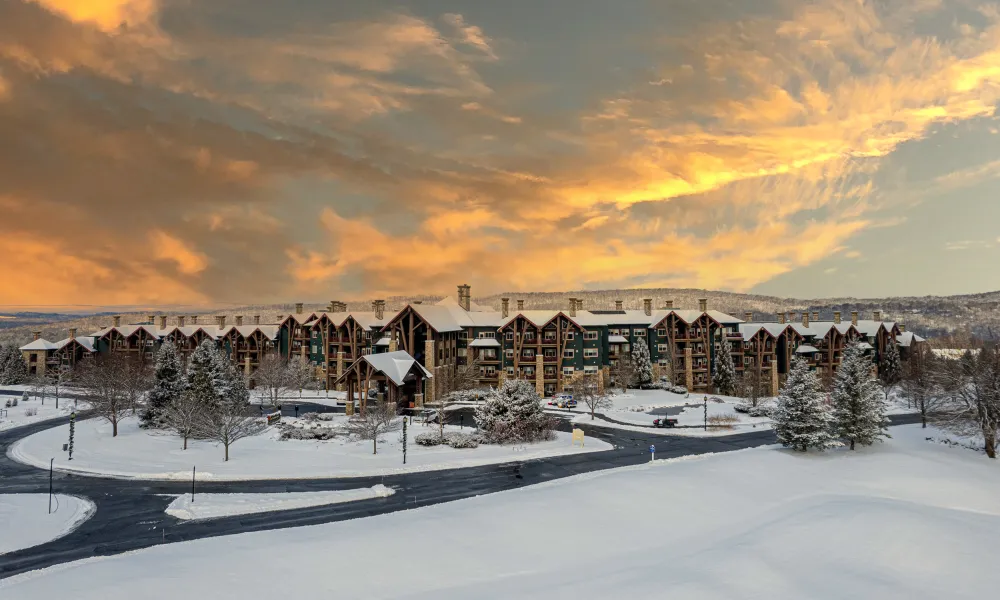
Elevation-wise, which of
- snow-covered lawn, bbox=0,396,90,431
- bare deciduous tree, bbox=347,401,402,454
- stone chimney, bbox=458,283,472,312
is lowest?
snow-covered lawn, bbox=0,396,90,431

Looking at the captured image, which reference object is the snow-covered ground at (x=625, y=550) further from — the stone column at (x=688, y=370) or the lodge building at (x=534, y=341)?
the stone column at (x=688, y=370)

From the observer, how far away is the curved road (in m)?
28.1

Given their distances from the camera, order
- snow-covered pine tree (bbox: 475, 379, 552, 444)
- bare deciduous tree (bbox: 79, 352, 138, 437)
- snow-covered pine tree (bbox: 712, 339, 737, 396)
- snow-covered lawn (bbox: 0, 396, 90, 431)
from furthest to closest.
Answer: snow-covered pine tree (bbox: 712, 339, 737, 396) → snow-covered lawn (bbox: 0, 396, 90, 431) → bare deciduous tree (bbox: 79, 352, 138, 437) → snow-covered pine tree (bbox: 475, 379, 552, 444)

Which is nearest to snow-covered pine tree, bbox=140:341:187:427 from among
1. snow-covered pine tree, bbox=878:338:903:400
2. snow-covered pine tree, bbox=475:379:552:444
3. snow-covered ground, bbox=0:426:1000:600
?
snow-covered pine tree, bbox=475:379:552:444

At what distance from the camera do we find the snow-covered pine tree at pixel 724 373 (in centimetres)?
8469

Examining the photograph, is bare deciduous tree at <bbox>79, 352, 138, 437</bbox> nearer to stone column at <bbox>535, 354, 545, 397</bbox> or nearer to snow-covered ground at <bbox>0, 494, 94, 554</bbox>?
snow-covered ground at <bbox>0, 494, 94, 554</bbox>

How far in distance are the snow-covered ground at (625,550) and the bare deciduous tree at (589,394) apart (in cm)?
3466

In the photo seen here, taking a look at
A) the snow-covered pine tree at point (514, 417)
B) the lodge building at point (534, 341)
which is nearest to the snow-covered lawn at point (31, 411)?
the lodge building at point (534, 341)

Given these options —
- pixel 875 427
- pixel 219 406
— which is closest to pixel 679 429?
pixel 875 427

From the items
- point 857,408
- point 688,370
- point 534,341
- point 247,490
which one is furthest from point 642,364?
point 247,490

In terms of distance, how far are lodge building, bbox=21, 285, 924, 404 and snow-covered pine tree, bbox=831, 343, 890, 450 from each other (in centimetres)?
3814

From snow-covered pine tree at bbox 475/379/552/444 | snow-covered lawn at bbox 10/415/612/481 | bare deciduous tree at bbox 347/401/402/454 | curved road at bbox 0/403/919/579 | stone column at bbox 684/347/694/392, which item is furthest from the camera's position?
stone column at bbox 684/347/694/392

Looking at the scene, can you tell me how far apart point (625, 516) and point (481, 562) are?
30.9 ft

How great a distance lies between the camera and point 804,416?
44.2m
